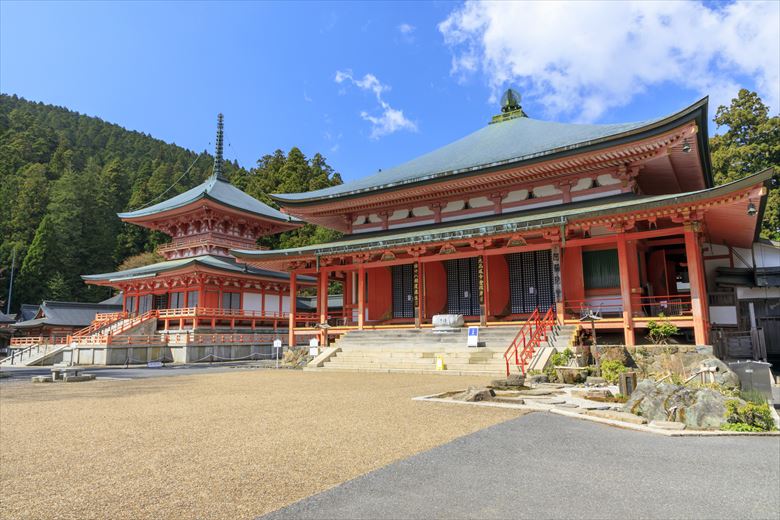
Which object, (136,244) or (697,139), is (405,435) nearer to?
(697,139)

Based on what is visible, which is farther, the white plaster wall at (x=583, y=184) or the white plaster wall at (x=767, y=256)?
the white plaster wall at (x=583, y=184)

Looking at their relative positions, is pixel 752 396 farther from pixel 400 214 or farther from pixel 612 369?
pixel 400 214

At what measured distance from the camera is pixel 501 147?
20906mm

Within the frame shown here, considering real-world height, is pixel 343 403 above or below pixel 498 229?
below

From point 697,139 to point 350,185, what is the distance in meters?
Result: 14.0

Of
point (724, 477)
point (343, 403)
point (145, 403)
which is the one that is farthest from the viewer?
point (145, 403)

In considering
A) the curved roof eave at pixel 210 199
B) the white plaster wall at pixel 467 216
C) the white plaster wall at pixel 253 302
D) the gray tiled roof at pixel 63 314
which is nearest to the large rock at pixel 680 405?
the white plaster wall at pixel 467 216

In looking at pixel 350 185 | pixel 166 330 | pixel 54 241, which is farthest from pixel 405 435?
pixel 54 241

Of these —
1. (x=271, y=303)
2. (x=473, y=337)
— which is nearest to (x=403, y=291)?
(x=473, y=337)

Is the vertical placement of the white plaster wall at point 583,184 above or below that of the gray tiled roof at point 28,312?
above

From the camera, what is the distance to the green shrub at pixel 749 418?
666cm

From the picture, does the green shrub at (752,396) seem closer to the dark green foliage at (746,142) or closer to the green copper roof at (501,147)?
the green copper roof at (501,147)

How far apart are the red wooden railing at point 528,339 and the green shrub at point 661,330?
271cm

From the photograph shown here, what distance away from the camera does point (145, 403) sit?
9.62 meters
